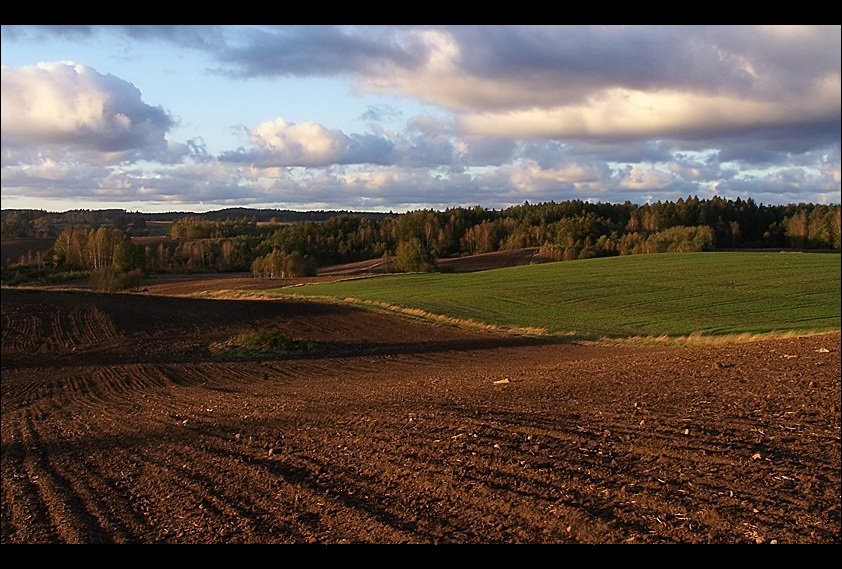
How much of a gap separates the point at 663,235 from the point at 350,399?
6133cm

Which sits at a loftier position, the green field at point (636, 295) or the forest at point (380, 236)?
the forest at point (380, 236)

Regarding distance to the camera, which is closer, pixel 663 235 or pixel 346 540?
pixel 346 540

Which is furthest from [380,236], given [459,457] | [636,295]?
[459,457]

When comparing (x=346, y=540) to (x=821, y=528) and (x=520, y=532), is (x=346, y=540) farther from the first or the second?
(x=821, y=528)

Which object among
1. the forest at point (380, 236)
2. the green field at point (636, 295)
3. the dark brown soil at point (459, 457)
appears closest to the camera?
the dark brown soil at point (459, 457)

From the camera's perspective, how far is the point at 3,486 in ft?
28.2

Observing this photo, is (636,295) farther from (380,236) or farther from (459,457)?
(380,236)

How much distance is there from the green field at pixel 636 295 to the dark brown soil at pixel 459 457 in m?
14.2

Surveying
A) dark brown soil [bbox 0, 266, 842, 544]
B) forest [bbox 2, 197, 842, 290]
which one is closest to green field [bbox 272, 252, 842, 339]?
forest [bbox 2, 197, 842, 290]

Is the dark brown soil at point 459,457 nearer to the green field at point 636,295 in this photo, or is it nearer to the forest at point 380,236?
the forest at point 380,236

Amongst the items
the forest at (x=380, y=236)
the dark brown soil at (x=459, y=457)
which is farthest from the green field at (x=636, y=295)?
the dark brown soil at (x=459, y=457)

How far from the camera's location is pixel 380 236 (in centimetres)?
7950

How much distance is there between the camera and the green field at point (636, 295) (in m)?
30.2

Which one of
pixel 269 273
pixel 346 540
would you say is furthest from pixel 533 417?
pixel 269 273
